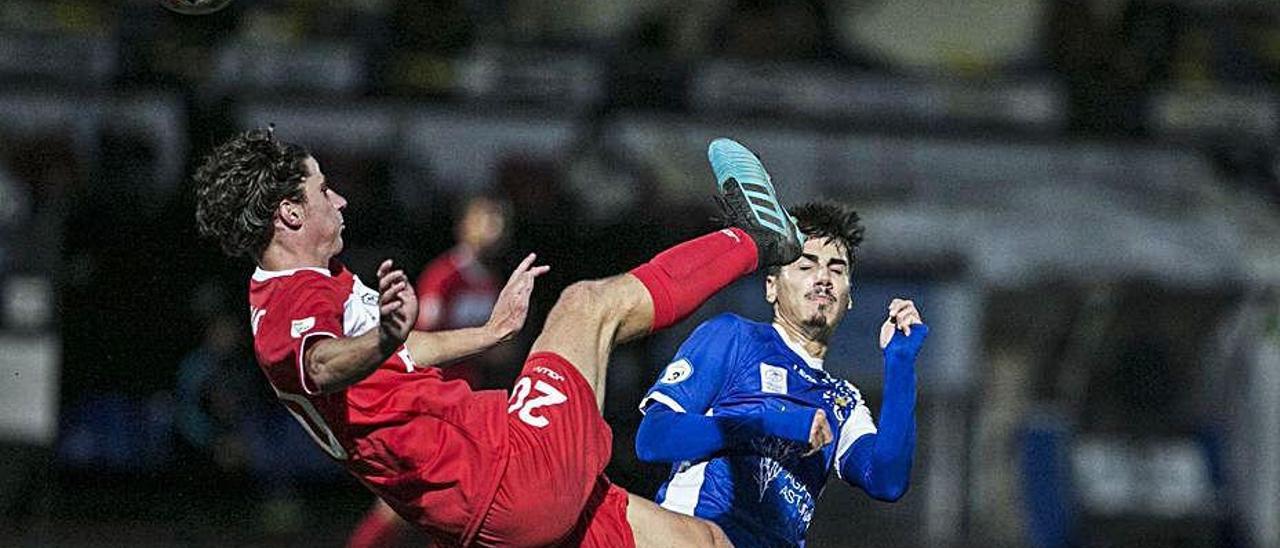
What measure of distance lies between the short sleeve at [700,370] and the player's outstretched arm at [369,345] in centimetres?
104

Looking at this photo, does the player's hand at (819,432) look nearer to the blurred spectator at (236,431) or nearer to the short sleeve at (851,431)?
the short sleeve at (851,431)

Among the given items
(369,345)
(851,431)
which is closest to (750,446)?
(851,431)

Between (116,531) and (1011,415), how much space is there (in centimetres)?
612

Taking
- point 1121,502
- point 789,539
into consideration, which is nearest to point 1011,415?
point 1121,502

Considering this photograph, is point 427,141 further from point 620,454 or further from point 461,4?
point 620,454

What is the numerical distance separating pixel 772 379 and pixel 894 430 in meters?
0.40

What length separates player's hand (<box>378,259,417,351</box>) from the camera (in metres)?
4.80

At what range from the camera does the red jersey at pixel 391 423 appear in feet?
17.3

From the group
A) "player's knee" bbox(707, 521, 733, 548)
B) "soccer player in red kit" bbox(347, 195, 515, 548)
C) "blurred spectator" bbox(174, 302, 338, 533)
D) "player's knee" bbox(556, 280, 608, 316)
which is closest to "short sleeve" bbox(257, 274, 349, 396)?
"player's knee" bbox(556, 280, 608, 316)

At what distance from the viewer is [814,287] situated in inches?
239

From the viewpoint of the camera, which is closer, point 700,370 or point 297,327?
point 297,327

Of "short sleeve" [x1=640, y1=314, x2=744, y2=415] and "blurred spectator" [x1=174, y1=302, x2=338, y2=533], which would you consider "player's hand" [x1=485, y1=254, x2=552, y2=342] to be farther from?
"blurred spectator" [x1=174, y1=302, x2=338, y2=533]

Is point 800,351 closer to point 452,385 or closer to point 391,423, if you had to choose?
point 452,385

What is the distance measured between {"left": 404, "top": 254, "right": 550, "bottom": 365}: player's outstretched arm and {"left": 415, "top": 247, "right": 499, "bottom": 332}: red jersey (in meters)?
4.97
